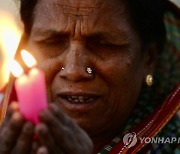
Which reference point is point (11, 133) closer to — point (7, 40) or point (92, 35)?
point (92, 35)

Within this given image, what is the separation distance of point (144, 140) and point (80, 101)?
1.15ft

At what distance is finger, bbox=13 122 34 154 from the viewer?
1.59m

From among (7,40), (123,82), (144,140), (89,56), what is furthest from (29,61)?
(7,40)

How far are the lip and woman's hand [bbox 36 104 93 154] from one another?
479mm

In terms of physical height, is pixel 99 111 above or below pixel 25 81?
below

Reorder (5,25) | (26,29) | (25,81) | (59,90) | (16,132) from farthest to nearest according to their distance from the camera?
(5,25)
(26,29)
(59,90)
(16,132)
(25,81)

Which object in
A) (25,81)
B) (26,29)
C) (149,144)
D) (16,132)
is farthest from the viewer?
(26,29)

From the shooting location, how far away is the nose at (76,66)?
2.17 meters

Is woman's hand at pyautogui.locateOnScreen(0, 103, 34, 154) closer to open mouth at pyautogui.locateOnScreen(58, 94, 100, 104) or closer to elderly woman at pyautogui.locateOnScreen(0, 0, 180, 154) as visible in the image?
elderly woman at pyautogui.locateOnScreen(0, 0, 180, 154)

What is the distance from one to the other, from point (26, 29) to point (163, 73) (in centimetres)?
67

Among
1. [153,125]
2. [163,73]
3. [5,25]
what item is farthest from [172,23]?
[5,25]

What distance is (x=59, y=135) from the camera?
1.63 meters

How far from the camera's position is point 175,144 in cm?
244

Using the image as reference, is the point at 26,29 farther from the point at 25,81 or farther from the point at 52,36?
the point at 25,81
